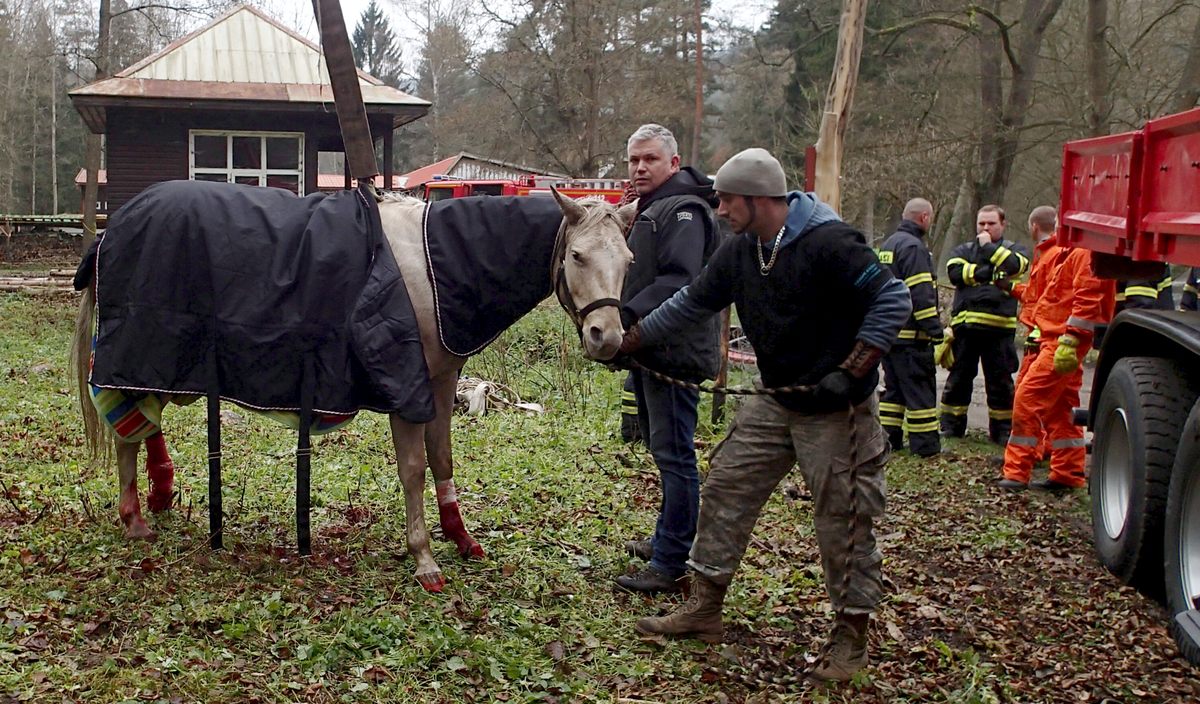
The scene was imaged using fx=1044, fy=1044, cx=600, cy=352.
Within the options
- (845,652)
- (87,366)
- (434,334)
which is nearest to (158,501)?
(87,366)

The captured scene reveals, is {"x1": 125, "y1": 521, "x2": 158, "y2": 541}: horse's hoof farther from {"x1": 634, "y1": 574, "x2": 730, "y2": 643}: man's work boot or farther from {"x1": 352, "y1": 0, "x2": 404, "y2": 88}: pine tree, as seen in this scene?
{"x1": 352, "y1": 0, "x2": 404, "y2": 88}: pine tree

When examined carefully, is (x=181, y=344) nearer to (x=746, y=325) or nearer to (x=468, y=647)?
(x=468, y=647)

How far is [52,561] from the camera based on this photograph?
4707mm

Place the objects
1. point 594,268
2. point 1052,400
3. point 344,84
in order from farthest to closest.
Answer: point 1052,400 → point 344,84 → point 594,268

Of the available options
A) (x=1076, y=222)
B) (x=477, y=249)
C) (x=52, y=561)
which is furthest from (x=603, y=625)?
(x=1076, y=222)

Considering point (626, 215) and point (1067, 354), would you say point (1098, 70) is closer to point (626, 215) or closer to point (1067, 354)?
point (1067, 354)

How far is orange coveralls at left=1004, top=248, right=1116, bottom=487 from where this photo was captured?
7379mm

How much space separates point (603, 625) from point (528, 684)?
0.66 m

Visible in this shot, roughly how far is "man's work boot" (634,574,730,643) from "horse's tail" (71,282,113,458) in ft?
9.70

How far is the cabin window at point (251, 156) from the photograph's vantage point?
18.1 metres

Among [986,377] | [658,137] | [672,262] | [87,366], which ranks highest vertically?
[658,137]

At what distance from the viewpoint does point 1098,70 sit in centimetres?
1630

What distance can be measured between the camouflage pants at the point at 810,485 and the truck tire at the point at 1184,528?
59.3 inches

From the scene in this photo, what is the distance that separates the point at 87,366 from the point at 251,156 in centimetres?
1402
